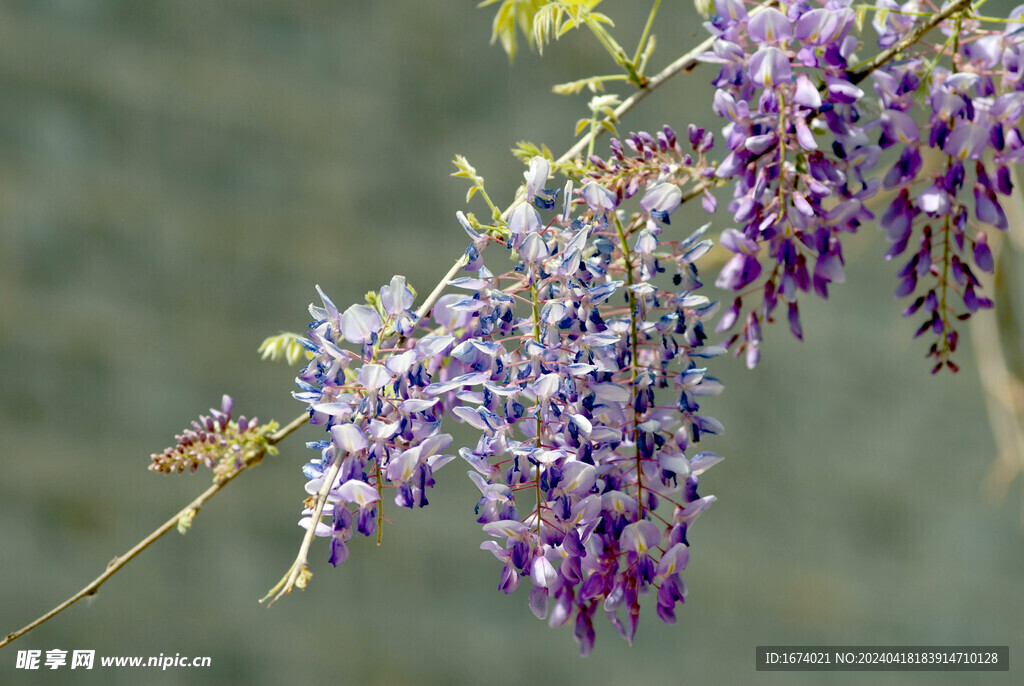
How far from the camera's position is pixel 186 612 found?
2.00 metres

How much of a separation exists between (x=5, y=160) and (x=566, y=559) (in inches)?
66.6

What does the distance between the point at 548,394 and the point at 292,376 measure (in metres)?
1.65

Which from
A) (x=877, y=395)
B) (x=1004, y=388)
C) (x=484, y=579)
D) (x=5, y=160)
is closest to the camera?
(x=1004, y=388)

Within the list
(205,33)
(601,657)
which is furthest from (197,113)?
(601,657)

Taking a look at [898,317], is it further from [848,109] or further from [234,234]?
[848,109]

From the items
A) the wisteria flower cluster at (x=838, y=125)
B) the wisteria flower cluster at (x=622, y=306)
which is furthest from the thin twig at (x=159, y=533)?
the wisteria flower cluster at (x=838, y=125)

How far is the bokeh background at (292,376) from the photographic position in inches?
74.9

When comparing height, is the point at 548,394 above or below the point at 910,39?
below

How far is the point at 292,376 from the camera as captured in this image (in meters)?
2.08

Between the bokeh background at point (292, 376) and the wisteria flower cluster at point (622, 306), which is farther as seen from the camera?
the bokeh background at point (292, 376)

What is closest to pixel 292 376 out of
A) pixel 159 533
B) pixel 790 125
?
pixel 159 533

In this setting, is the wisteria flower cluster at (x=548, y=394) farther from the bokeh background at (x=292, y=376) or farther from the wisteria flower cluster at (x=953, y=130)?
the bokeh background at (x=292, y=376)

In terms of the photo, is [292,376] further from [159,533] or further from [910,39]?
[910,39]

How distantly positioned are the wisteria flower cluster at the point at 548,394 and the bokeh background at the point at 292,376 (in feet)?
4.77
